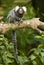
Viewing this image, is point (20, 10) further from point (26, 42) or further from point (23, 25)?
point (26, 42)

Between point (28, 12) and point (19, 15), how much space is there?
2.01 m

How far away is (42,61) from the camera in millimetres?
3785

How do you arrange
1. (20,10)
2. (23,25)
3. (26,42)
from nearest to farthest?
1. (23,25)
2. (20,10)
3. (26,42)

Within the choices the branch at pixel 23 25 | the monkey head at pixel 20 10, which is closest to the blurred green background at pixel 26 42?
the branch at pixel 23 25

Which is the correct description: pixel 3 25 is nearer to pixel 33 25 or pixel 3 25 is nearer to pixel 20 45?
pixel 33 25

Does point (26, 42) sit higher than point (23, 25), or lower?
lower

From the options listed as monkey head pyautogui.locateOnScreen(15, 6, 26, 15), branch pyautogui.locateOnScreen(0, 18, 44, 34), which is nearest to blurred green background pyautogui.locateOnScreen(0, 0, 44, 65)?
branch pyautogui.locateOnScreen(0, 18, 44, 34)

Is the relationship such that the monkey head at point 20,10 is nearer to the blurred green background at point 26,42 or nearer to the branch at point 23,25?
the blurred green background at point 26,42

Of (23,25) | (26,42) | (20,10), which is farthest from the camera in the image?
(26,42)

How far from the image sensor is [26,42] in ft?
20.4

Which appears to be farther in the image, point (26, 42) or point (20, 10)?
point (26, 42)

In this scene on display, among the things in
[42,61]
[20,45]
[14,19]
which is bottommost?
[20,45]

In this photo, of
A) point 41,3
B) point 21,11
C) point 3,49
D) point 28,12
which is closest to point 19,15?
point 21,11

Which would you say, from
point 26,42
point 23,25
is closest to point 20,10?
point 23,25
